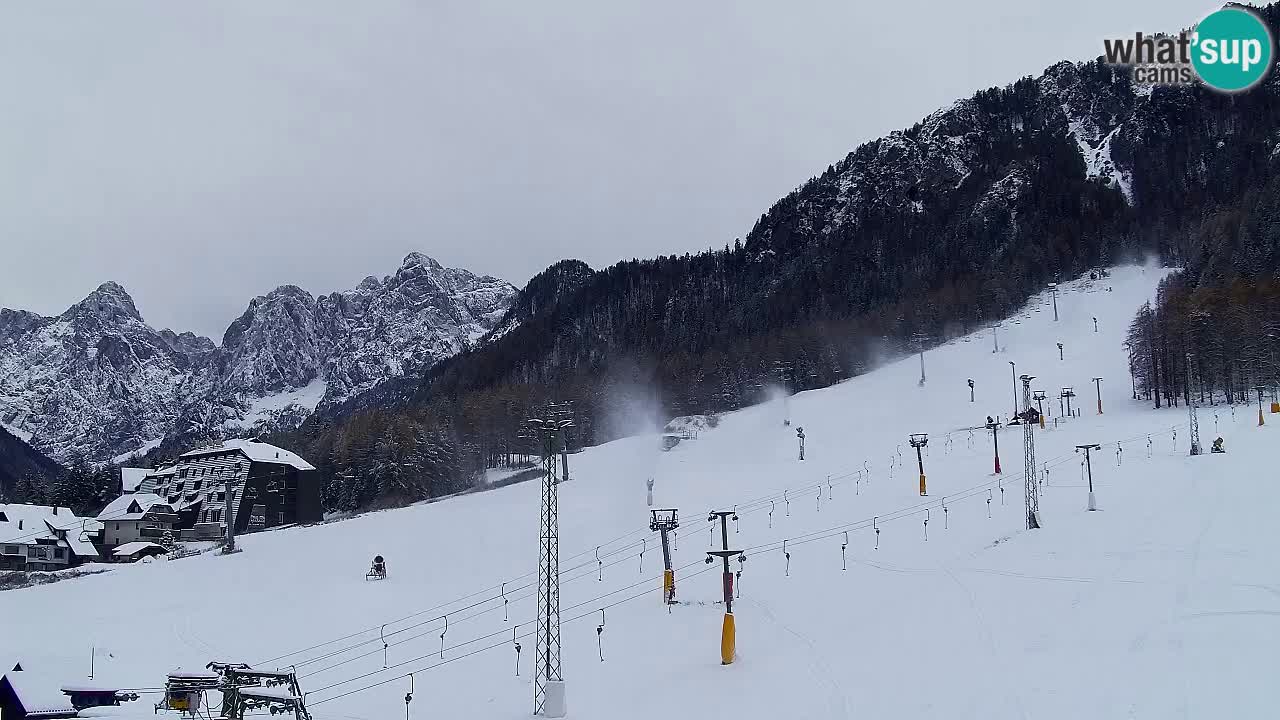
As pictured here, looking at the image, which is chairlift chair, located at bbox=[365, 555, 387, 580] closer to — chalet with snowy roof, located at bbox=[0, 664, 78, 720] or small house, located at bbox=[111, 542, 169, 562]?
chalet with snowy roof, located at bbox=[0, 664, 78, 720]

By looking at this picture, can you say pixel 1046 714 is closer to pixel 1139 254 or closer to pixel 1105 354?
pixel 1105 354

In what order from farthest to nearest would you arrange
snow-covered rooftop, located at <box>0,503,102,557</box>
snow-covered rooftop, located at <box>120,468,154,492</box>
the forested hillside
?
the forested hillside
snow-covered rooftop, located at <box>120,468,154,492</box>
snow-covered rooftop, located at <box>0,503,102,557</box>

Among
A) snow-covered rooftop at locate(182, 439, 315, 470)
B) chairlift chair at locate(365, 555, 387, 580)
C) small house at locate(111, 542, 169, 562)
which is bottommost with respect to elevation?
small house at locate(111, 542, 169, 562)

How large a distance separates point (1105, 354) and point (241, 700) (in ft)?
308

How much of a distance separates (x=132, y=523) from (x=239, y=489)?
29.1 feet

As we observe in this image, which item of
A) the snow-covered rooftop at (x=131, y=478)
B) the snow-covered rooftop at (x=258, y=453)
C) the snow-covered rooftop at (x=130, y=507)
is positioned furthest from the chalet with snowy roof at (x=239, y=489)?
the snow-covered rooftop at (x=131, y=478)

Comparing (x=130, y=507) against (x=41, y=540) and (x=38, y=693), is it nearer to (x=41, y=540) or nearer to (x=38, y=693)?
(x=41, y=540)

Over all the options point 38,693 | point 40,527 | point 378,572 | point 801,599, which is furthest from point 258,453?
point 801,599

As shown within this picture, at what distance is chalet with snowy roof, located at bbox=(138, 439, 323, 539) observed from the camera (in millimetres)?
78375

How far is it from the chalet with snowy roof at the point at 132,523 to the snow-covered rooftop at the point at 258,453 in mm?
7701

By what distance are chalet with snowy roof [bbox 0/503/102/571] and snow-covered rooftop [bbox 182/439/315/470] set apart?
453 inches

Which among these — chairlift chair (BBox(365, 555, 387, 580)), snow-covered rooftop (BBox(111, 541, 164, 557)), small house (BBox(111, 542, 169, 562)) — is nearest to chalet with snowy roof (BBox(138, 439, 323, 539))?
snow-covered rooftop (BBox(111, 541, 164, 557))

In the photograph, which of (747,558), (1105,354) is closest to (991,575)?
(747,558)

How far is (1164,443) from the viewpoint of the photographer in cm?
5128
